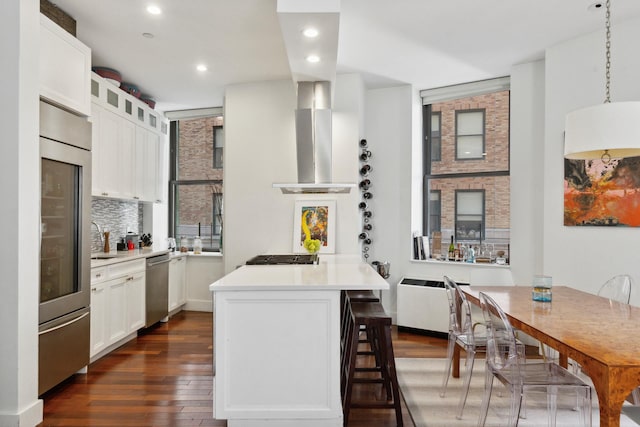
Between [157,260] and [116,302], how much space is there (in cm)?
91

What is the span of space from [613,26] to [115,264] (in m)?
4.80

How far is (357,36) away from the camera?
384 centimetres

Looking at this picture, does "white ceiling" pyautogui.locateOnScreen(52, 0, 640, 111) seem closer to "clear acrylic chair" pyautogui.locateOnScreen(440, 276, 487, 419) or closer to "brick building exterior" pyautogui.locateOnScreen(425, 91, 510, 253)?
"brick building exterior" pyautogui.locateOnScreen(425, 91, 510, 253)

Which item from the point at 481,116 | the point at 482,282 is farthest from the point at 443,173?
the point at 482,282

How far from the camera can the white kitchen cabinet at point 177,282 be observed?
537 centimetres

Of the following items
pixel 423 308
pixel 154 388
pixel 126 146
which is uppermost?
pixel 126 146

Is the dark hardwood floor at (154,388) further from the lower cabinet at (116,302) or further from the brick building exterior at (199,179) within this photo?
the brick building exterior at (199,179)

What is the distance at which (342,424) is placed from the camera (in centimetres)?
253

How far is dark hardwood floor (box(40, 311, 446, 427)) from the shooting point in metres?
→ 2.71

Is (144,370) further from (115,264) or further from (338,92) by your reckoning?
(338,92)

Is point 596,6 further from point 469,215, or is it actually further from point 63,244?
point 63,244

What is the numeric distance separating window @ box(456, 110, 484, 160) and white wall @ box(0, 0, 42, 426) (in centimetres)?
429

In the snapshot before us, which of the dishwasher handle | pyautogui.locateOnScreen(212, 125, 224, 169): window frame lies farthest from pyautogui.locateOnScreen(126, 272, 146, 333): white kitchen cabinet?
pyautogui.locateOnScreen(212, 125, 224, 169): window frame

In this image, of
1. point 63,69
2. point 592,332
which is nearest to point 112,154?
point 63,69
